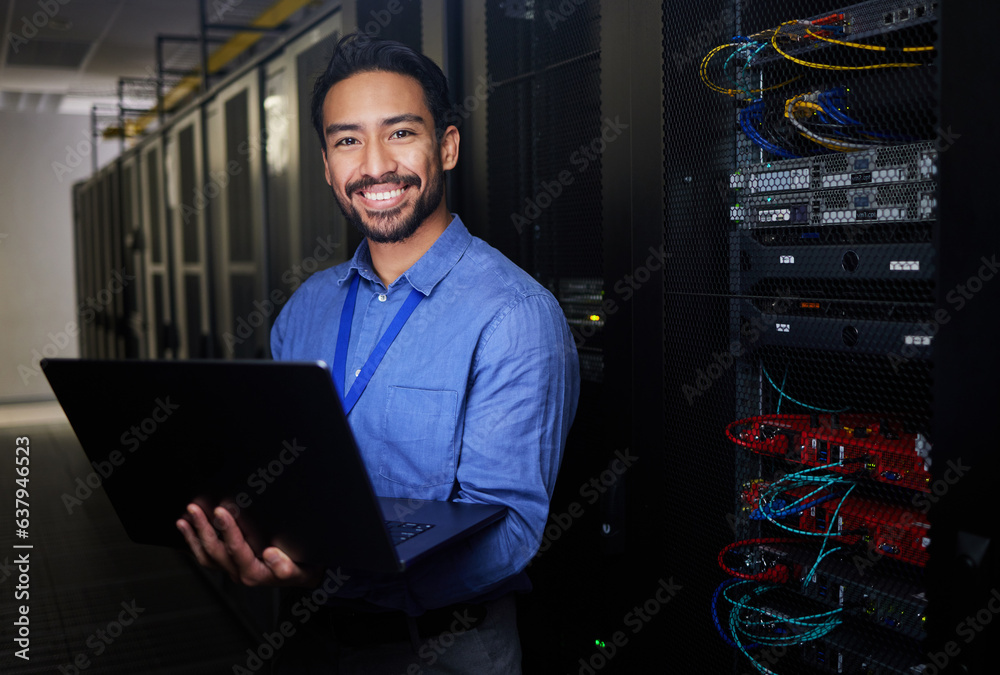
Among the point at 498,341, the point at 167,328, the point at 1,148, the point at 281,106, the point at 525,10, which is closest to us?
the point at 498,341

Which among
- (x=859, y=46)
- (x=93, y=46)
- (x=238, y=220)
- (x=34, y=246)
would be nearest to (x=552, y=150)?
(x=859, y=46)

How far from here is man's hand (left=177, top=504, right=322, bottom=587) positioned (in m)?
0.93

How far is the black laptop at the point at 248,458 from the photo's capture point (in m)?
0.77

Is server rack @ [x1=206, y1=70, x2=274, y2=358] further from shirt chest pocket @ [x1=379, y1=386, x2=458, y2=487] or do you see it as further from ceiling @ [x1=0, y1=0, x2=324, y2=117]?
ceiling @ [x1=0, y1=0, x2=324, y2=117]

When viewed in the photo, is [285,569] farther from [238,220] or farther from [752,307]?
[238,220]

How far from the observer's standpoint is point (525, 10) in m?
1.50

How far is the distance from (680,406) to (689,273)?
185 millimetres

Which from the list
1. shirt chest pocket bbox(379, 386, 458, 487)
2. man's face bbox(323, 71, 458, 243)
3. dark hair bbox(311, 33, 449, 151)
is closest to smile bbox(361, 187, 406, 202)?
man's face bbox(323, 71, 458, 243)

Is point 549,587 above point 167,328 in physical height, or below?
below

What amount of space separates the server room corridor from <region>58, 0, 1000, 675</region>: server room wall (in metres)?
1.79

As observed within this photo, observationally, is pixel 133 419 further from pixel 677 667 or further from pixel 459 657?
pixel 677 667

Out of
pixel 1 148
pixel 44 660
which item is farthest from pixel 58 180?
pixel 44 660

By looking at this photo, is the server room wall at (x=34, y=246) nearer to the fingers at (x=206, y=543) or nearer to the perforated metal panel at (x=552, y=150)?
the perforated metal panel at (x=552, y=150)

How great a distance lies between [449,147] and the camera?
4.31 ft
